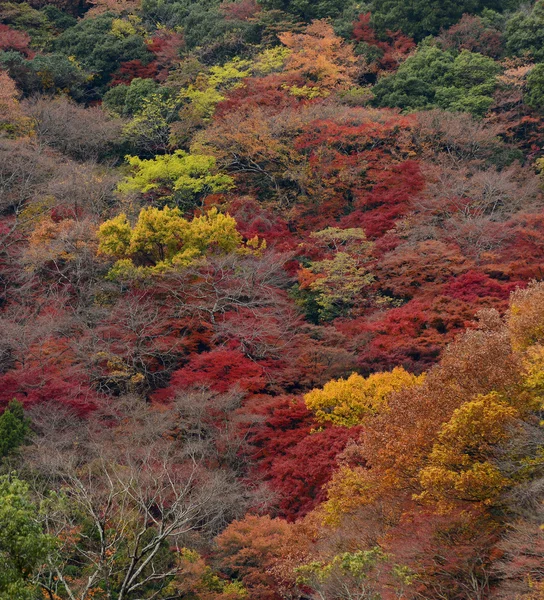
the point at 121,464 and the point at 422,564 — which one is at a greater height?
the point at 422,564

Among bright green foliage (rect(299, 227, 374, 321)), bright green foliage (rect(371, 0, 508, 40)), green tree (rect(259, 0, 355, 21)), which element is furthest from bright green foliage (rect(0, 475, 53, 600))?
green tree (rect(259, 0, 355, 21))

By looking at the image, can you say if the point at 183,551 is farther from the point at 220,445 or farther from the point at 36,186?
the point at 36,186

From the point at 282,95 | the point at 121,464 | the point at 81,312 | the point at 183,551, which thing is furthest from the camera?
the point at 282,95

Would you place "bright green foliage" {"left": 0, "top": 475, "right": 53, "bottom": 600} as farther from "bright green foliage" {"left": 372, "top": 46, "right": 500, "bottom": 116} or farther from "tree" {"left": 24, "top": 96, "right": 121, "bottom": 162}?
"bright green foliage" {"left": 372, "top": 46, "right": 500, "bottom": 116}

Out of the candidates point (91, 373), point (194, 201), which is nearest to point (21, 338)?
point (91, 373)

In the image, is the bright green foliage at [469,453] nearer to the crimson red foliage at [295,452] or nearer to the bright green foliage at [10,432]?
the crimson red foliage at [295,452]

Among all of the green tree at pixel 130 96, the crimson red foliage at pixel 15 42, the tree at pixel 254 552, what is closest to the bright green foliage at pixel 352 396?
the tree at pixel 254 552

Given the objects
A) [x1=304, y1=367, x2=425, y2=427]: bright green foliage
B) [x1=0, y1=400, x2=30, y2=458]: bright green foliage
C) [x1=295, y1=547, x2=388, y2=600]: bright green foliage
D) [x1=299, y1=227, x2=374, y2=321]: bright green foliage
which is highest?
[x1=295, y1=547, x2=388, y2=600]: bright green foliage
